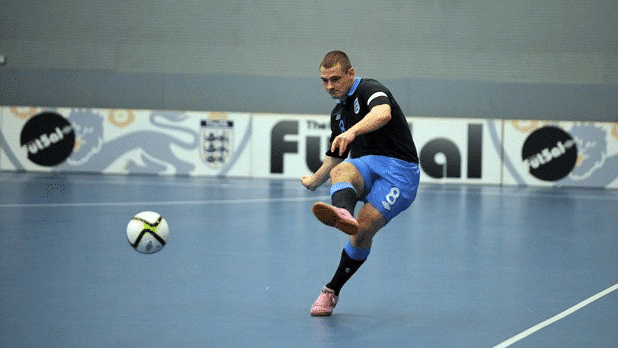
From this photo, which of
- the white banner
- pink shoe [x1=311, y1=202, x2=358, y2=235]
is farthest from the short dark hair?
the white banner

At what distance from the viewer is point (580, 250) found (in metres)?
9.70

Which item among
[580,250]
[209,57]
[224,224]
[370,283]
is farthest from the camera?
[209,57]

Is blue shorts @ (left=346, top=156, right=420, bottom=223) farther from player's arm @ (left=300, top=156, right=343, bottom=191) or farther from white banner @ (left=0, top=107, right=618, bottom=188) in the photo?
white banner @ (left=0, top=107, right=618, bottom=188)

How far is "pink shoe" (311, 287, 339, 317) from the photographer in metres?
5.98

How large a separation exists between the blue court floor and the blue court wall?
697cm

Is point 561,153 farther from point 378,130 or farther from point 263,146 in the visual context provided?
point 378,130

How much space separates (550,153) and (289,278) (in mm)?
12782

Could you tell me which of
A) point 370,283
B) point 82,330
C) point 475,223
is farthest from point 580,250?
point 82,330

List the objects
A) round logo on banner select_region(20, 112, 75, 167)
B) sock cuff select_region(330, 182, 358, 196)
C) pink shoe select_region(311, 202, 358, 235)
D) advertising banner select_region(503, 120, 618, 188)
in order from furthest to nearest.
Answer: round logo on banner select_region(20, 112, 75, 167), advertising banner select_region(503, 120, 618, 188), sock cuff select_region(330, 182, 358, 196), pink shoe select_region(311, 202, 358, 235)

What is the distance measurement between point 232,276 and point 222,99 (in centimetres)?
1376

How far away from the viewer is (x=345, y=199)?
5484 millimetres

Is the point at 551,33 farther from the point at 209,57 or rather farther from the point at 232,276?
the point at 232,276

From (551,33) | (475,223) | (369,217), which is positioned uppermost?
(551,33)

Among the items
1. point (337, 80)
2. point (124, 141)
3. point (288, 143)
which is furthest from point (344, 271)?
point (124, 141)
